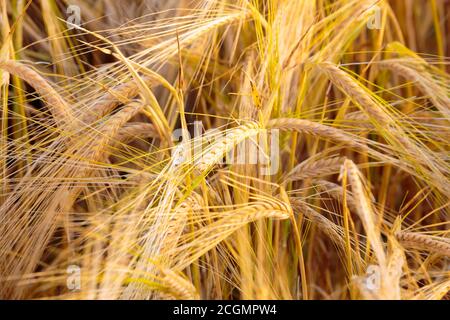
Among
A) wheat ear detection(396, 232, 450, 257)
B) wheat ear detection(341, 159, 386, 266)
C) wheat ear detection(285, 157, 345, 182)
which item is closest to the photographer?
wheat ear detection(341, 159, 386, 266)

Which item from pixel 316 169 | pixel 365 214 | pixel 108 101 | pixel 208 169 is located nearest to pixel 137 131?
pixel 108 101

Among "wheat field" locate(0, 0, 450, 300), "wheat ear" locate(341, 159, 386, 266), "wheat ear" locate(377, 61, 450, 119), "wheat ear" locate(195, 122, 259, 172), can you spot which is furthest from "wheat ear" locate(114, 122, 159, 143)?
"wheat ear" locate(377, 61, 450, 119)

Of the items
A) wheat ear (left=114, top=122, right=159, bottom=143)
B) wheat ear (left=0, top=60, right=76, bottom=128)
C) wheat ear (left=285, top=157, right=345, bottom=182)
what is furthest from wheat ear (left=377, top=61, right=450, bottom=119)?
wheat ear (left=0, top=60, right=76, bottom=128)

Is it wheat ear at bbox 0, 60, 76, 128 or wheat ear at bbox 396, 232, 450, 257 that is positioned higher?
wheat ear at bbox 0, 60, 76, 128

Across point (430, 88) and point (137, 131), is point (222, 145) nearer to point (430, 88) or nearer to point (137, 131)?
point (137, 131)

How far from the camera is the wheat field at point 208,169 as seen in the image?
33.1 inches

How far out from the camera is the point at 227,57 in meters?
1.26

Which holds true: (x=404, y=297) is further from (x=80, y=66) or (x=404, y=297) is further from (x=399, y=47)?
(x=80, y=66)

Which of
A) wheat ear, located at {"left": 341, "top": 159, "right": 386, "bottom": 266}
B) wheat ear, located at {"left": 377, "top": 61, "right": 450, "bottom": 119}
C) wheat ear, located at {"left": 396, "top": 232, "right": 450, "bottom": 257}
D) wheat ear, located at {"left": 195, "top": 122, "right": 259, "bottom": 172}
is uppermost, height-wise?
wheat ear, located at {"left": 377, "top": 61, "right": 450, "bottom": 119}

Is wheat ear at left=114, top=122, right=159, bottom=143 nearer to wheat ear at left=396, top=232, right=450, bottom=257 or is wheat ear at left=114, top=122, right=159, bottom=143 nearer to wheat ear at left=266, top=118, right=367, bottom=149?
wheat ear at left=266, top=118, right=367, bottom=149

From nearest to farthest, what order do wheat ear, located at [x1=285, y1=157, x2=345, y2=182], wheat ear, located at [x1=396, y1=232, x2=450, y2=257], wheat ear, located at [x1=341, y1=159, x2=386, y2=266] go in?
wheat ear, located at [x1=341, y1=159, x2=386, y2=266]
wheat ear, located at [x1=396, y1=232, x2=450, y2=257]
wheat ear, located at [x1=285, y1=157, x2=345, y2=182]

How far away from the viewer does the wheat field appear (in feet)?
2.76

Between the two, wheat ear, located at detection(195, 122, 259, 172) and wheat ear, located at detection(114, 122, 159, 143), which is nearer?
wheat ear, located at detection(195, 122, 259, 172)
